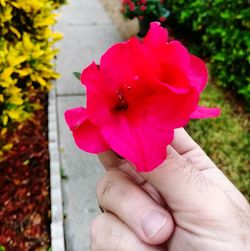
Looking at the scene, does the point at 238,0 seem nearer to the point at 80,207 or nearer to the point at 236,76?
the point at 236,76

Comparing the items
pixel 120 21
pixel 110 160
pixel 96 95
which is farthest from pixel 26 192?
pixel 120 21

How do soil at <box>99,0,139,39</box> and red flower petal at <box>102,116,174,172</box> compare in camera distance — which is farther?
soil at <box>99,0,139,39</box>

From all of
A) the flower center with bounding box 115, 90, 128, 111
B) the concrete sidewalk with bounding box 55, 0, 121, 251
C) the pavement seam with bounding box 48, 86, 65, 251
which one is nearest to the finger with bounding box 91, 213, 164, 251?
the flower center with bounding box 115, 90, 128, 111

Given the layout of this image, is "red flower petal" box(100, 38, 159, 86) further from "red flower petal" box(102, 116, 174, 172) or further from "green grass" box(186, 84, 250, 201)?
"green grass" box(186, 84, 250, 201)

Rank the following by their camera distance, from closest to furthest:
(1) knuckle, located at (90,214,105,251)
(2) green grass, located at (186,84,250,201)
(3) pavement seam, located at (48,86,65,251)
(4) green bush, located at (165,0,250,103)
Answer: (1) knuckle, located at (90,214,105,251) → (3) pavement seam, located at (48,86,65,251) → (2) green grass, located at (186,84,250,201) → (4) green bush, located at (165,0,250,103)

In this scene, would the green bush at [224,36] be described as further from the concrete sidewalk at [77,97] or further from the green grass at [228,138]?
the concrete sidewalk at [77,97]

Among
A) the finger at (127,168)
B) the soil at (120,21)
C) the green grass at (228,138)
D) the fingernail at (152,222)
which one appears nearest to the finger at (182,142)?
the finger at (127,168)

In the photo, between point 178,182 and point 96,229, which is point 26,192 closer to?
point 96,229
